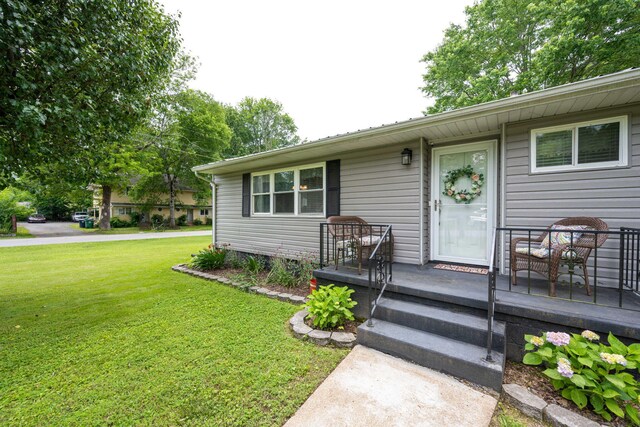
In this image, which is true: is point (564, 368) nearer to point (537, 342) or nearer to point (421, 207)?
point (537, 342)

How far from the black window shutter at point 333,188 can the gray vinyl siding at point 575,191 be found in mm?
2728

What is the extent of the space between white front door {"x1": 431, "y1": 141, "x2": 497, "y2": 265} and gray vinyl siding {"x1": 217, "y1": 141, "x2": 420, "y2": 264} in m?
0.40

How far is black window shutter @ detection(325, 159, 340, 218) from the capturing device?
5.05 meters

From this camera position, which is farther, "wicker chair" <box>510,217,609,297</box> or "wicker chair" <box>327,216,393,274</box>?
"wicker chair" <box>327,216,393,274</box>

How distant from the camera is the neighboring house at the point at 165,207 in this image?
21.6 m

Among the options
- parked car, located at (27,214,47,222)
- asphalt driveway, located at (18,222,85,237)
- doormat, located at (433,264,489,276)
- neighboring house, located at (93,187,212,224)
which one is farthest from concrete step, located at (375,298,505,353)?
parked car, located at (27,214,47,222)

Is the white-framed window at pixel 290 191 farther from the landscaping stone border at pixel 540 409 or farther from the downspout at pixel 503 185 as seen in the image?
the landscaping stone border at pixel 540 409

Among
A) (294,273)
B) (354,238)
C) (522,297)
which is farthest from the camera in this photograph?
(294,273)

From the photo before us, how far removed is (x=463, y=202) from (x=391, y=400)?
3168mm

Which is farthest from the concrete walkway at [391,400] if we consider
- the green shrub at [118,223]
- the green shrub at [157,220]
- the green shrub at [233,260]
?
the green shrub at [118,223]

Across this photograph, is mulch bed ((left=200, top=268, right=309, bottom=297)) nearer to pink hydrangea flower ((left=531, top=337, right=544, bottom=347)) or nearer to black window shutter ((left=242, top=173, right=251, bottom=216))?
black window shutter ((left=242, top=173, right=251, bottom=216))

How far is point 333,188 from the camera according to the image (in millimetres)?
5094

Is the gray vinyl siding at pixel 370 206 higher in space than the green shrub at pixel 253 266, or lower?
higher

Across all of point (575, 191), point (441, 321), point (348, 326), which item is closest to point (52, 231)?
point (348, 326)
